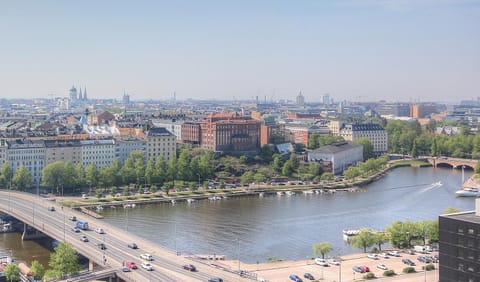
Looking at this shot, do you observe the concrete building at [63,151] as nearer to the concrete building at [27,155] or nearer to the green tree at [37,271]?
the concrete building at [27,155]

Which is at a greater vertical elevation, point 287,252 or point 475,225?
point 475,225

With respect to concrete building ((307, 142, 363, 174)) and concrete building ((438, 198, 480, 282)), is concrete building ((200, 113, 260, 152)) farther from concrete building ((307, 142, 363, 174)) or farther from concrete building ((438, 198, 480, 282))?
concrete building ((438, 198, 480, 282))

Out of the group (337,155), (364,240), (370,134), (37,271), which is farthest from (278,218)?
(370,134)

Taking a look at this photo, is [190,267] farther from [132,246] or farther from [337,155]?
[337,155]

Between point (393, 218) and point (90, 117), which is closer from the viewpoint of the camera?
point (393, 218)

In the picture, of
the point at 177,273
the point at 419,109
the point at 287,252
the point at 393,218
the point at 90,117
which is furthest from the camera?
the point at 419,109

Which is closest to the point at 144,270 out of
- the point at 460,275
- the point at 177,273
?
the point at 177,273

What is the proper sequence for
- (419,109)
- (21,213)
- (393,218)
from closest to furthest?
(21,213), (393,218), (419,109)

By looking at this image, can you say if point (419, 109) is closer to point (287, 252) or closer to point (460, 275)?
point (287, 252)
